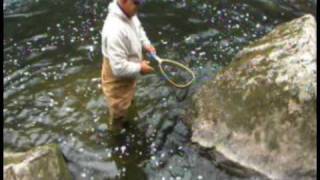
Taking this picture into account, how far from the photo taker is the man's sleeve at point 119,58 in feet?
23.0

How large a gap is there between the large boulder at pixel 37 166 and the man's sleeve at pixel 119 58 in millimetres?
1253

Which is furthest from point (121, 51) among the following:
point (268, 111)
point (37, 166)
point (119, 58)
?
point (268, 111)

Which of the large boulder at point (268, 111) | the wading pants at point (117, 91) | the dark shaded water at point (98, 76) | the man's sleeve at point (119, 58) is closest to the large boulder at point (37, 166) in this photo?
the dark shaded water at point (98, 76)

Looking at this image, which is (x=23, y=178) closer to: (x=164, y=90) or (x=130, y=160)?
(x=130, y=160)

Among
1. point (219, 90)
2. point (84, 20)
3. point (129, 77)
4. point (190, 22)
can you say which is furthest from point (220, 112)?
point (84, 20)

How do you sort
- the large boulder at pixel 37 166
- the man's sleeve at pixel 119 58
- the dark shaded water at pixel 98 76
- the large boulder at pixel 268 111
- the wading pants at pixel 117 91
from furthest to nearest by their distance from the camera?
the dark shaded water at pixel 98 76, the wading pants at pixel 117 91, the man's sleeve at pixel 119 58, the large boulder at pixel 268 111, the large boulder at pixel 37 166

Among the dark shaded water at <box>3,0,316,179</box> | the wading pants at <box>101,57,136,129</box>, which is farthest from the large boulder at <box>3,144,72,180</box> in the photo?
the wading pants at <box>101,57,136,129</box>

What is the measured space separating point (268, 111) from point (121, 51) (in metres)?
1.93

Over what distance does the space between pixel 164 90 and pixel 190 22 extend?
A: 2502 mm

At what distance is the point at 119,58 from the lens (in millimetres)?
7043

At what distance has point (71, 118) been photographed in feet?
27.7

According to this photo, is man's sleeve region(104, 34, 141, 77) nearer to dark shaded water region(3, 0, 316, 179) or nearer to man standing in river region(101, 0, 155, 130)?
man standing in river region(101, 0, 155, 130)

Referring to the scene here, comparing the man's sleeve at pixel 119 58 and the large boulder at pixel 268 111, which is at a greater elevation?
the man's sleeve at pixel 119 58

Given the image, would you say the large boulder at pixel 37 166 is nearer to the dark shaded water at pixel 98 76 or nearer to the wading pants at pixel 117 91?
the dark shaded water at pixel 98 76
